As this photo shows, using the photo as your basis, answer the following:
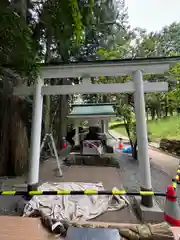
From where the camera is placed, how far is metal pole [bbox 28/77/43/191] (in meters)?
3.20

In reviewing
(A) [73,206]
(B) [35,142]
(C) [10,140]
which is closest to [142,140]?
(A) [73,206]

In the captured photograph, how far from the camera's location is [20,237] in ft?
6.05

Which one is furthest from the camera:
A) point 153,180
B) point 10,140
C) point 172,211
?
point 10,140

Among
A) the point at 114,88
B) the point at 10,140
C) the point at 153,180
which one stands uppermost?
the point at 114,88

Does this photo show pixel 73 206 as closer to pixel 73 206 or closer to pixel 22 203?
pixel 73 206

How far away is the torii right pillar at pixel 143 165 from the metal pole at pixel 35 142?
216 centimetres

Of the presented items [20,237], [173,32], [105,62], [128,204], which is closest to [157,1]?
[105,62]

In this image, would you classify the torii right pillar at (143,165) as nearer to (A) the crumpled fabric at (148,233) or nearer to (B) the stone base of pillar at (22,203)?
(A) the crumpled fabric at (148,233)

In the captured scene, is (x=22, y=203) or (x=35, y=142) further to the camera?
(x=35, y=142)

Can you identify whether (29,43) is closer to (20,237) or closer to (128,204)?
(20,237)

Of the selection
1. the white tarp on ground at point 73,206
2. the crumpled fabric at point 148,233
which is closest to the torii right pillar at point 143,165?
the white tarp on ground at point 73,206

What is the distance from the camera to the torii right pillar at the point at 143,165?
9.14ft

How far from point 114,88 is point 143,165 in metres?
1.73

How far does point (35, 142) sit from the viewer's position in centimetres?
326
